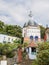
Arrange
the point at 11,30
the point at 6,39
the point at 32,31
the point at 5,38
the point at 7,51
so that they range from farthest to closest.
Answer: the point at 11,30
the point at 6,39
the point at 5,38
the point at 32,31
the point at 7,51

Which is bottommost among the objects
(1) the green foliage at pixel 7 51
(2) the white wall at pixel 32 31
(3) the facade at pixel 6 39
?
(1) the green foliage at pixel 7 51

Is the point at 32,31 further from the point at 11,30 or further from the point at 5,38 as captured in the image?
the point at 11,30

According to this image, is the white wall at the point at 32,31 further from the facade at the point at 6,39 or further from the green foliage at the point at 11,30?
the green foliage at the point at 11,30

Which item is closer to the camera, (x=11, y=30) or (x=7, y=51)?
(x=7, y=51)

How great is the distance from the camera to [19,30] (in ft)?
224

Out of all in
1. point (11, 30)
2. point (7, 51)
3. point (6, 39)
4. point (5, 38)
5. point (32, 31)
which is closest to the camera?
point (7, 51)

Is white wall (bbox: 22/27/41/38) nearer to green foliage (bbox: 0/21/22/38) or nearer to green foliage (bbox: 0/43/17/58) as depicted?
green foliage (bbox: 0/21/22/38)

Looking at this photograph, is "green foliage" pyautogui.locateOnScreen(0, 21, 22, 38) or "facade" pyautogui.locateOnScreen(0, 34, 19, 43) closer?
"facade" pyautogui.locateOnScreen(0, 34, 19, 43)

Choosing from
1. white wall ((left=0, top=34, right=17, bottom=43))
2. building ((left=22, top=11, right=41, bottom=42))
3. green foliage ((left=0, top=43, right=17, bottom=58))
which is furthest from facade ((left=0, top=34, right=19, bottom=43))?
green foliage ((left=0, top=43, right=17, bottom=58))

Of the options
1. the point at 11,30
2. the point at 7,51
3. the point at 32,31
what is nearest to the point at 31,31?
the point at 32,31

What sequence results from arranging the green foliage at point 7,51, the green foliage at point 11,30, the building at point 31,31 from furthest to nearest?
1. the green foliage at point 11,30
2. the building at point 31,31
3. the green foliage at point 7,51

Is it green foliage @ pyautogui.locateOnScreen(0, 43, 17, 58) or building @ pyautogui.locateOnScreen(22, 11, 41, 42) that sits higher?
building @ pyautogui.locateOnScreen(22, 11, 41, 42)

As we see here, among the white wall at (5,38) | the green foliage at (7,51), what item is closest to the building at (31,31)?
the white wall at (5,38)

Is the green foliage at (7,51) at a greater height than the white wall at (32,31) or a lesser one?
lesser
